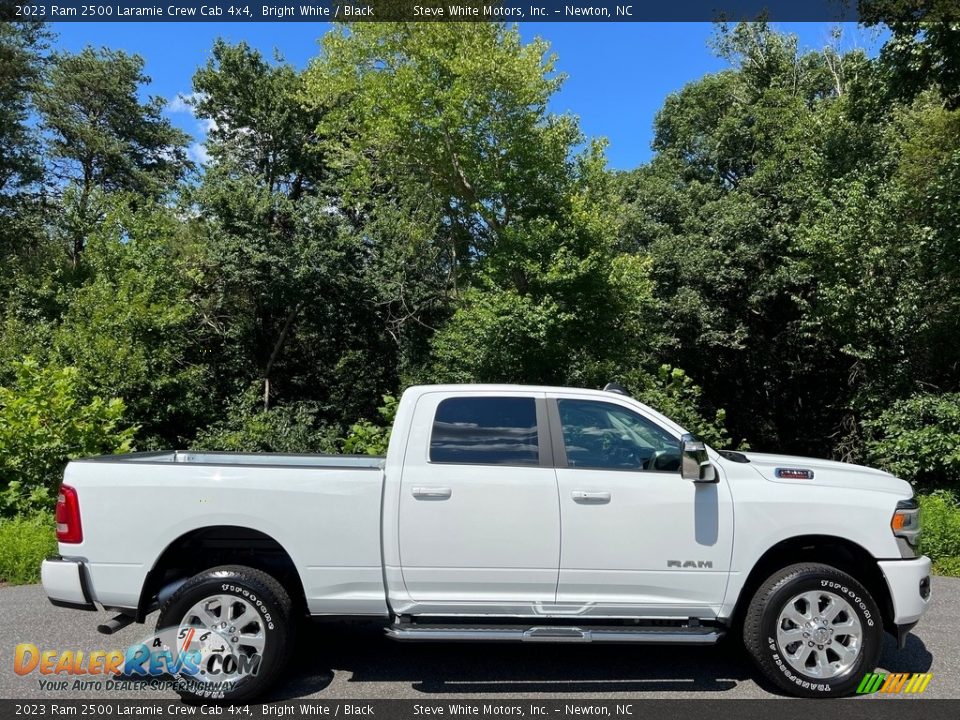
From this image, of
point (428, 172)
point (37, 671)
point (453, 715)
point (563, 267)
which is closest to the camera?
point (453, 715)

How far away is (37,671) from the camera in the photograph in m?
4.73

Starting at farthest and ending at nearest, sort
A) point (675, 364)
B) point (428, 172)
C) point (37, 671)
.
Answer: point (675, 364) → point (428, 172) → point (37, 671)

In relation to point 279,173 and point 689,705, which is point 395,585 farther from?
point 279,173

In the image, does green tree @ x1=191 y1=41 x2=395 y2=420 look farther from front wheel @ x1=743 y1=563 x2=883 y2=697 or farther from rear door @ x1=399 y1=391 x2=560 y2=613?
front wheel @ x1=743 y1=563 x2=883 y2=697

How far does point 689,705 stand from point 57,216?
24.2m

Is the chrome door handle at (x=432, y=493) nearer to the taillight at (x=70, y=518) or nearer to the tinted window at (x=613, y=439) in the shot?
the tinted window at (x=613, y=439)

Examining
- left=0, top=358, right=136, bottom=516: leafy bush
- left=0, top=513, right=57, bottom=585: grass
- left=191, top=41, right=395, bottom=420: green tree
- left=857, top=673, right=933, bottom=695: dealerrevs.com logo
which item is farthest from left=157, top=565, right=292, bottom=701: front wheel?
left=191, top=41, right=395, bottom=420: green tree

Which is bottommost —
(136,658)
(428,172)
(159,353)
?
(136,658)

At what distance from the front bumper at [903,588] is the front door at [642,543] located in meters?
1.00

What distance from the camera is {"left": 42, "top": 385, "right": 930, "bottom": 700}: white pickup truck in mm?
4320

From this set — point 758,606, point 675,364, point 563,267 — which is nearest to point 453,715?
point 758,606

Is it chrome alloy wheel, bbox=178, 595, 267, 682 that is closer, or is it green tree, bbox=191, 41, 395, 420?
chrome alloy wheel, bbox=178, 595, 267, 682

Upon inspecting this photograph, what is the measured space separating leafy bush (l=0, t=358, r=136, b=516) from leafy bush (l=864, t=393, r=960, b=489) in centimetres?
1236

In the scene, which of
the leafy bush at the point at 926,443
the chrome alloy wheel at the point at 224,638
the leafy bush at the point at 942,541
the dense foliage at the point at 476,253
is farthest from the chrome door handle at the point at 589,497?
the leafy bush at the point at 926,443
